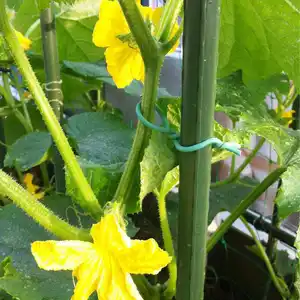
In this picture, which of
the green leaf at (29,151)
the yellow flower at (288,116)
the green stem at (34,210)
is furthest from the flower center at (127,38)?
the yellow flower at (288,116)

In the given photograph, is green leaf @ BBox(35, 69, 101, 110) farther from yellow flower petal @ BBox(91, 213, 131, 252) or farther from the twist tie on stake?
yellow flower petal @ BBox(91, 213, 131, 252)

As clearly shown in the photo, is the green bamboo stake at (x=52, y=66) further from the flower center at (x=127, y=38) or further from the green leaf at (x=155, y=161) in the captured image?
the green leaf at (x=155, y=161)

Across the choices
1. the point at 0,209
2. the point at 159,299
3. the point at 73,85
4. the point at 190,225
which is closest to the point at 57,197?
the point at 0,209

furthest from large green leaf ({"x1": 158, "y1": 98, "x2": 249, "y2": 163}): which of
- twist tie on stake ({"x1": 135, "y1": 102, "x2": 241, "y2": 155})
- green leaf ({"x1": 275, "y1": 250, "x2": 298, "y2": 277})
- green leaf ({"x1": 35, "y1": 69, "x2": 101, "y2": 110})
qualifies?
green leaf ({"x1": 35, "y1": 69, "x2": 101, "y2": 110})

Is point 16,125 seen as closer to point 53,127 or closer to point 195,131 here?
point 53,127

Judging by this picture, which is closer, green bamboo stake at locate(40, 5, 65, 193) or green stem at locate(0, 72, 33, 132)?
green bamboo stake at locate(40, 5, 65, 193)

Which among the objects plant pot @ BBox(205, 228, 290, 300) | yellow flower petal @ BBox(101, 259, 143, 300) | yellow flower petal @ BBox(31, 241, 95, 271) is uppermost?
yellow flower petal @ BBox(31, 241, 95, 271)

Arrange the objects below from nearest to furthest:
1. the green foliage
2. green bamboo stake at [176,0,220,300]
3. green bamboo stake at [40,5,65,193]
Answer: green bamboo stake at [176,0,220,300]
green bamboo stake at [40,5,65,193]
the green foliage
